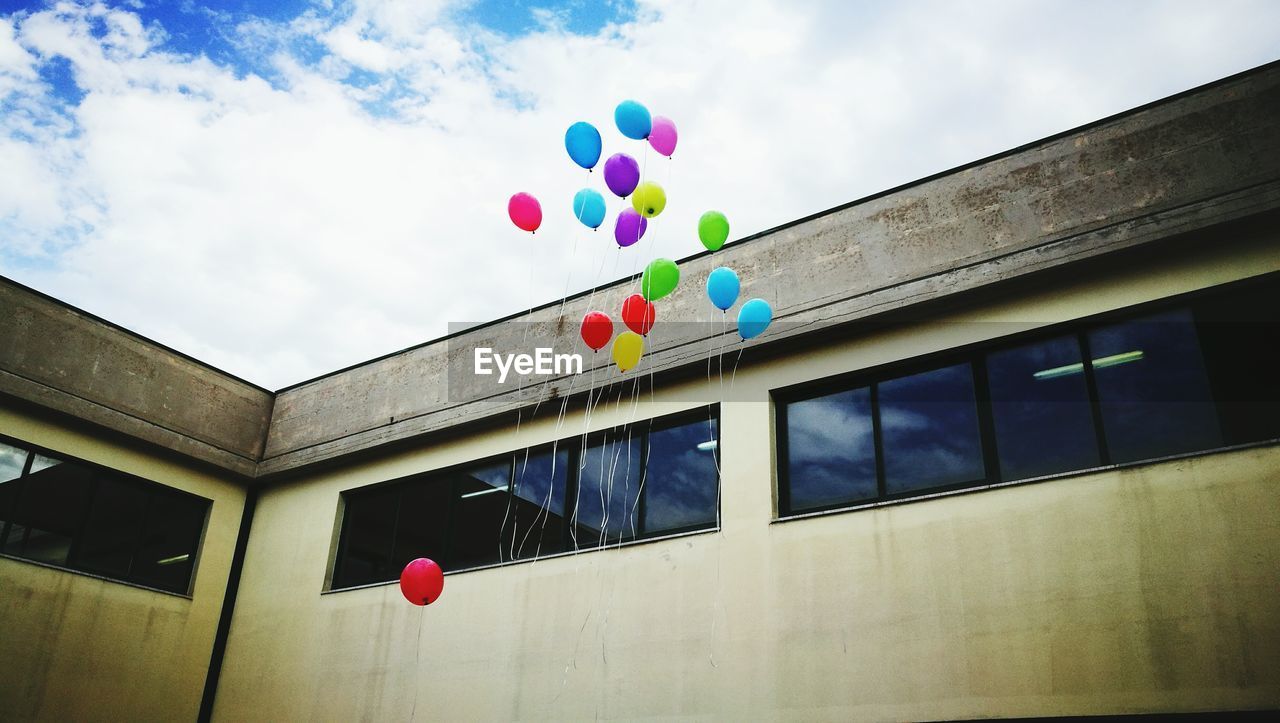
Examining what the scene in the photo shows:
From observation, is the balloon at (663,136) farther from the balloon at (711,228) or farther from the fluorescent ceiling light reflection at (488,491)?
the fluorescent ceiling light reflection at (488,491)

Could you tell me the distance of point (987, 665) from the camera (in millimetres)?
6125

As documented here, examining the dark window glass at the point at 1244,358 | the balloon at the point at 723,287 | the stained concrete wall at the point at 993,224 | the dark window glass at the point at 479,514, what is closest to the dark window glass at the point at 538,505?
the dark window glass at the point at 479,514

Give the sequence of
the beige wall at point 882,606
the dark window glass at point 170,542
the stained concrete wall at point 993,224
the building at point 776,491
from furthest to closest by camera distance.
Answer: the dark window glass at point 170,542
the stained concrete wall at point 993,224
the building at point 776,491
the beige wall at point 882,606

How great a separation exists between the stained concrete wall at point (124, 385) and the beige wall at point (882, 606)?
3.29 metres

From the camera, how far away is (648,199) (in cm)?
738

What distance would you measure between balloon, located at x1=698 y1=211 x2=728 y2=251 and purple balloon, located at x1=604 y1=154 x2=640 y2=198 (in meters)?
0.67

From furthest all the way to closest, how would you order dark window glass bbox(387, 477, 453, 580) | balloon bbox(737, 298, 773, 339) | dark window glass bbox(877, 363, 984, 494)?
dark window glass bbox(387, 477, 453, 580) → balloon bbox(737, 298, 773, 339) → dark window glass bbox(877, 363, 984, 494)

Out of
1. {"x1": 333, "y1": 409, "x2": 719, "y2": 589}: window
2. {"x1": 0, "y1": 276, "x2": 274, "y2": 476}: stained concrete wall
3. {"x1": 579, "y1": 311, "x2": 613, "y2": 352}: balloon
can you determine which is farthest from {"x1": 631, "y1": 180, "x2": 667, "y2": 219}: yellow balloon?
{"x1": 0, "y1": 276, "x2": 274, "y2": 476}: stained concrete wall

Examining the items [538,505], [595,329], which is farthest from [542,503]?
[595,329]

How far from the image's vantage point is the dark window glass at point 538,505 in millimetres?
8961

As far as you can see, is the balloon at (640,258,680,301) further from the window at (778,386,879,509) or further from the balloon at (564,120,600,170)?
the window at (778,386,879,509)

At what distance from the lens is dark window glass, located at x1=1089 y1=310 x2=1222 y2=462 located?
6.18m

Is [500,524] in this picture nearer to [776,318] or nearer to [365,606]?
[365,606]

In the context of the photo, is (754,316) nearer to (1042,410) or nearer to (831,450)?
(831,450)
